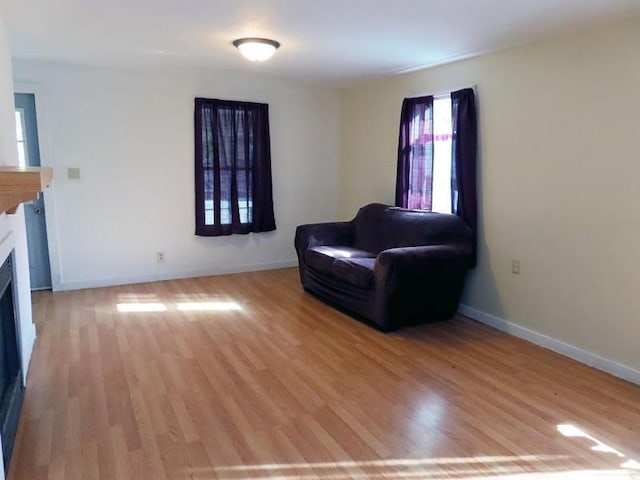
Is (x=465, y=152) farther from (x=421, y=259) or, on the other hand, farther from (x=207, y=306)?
(x=207, y=306)

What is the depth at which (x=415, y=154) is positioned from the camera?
448cm

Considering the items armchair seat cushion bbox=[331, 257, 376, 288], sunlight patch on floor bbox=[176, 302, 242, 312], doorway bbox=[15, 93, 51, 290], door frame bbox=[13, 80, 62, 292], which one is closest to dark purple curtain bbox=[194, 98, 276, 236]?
sunlight patch on floor bbox=[176, 302, 242, 312]

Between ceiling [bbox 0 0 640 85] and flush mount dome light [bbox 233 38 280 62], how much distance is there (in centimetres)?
8

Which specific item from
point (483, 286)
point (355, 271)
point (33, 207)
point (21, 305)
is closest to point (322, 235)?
point (355, 271)

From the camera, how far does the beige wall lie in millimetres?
2896

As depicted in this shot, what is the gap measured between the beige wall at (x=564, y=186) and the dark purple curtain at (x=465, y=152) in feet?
0.24

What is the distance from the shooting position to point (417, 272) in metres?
3.59

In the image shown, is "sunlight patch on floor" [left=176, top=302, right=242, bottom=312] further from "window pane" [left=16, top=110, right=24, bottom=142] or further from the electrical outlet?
the electrical outlet

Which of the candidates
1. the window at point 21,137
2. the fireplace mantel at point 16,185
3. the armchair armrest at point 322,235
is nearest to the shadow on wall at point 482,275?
the armchair armrest at point 322,235

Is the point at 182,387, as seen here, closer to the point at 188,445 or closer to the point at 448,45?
the point at 188,445

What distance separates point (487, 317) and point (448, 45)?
2.23 meters

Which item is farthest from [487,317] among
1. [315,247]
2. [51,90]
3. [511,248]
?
[51,90]

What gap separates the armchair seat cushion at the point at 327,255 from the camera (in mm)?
4195

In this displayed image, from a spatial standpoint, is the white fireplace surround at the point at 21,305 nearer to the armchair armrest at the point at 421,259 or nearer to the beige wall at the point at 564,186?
the armchair armrest at the point at 421,259
